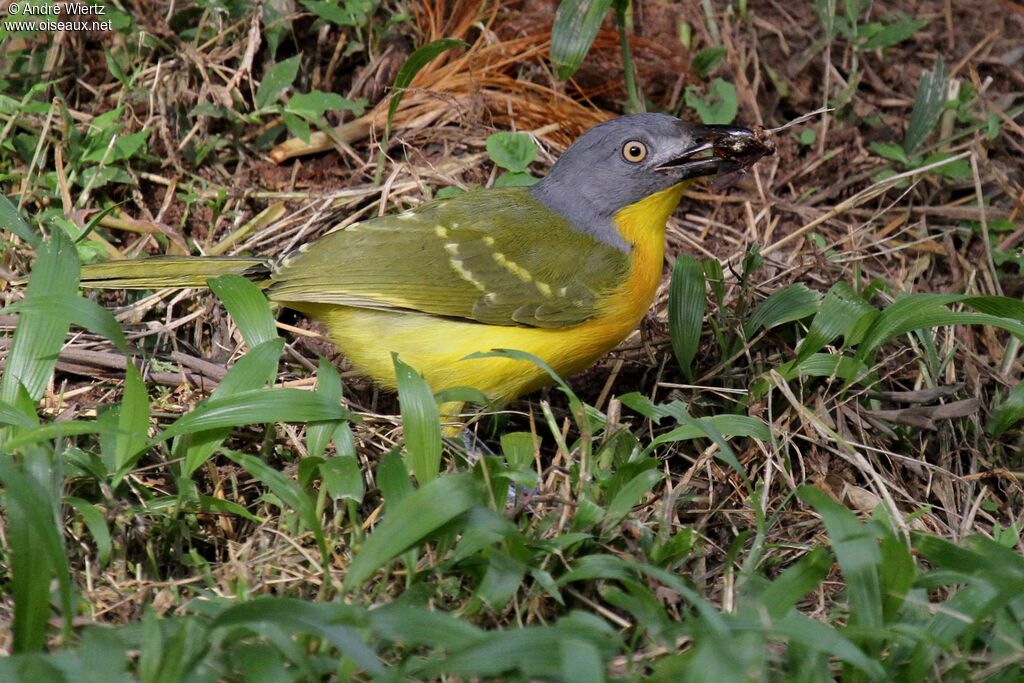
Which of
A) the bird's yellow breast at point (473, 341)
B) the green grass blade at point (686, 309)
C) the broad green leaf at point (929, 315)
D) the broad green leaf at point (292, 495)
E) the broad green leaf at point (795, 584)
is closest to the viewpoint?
the broad green leaf at point (795, 584)

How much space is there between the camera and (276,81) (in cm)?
531

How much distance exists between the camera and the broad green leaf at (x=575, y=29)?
4477 millimetres

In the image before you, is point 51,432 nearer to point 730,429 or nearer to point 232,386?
point 232,386

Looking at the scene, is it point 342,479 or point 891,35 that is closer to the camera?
point 342,479

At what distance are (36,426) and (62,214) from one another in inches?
79.4

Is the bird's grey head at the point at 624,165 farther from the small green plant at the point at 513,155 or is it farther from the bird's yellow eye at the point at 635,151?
the small green plant at the point at 513,155

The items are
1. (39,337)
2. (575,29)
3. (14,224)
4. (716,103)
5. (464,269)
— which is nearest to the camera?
(39,337)

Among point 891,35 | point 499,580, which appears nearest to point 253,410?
point 499,580

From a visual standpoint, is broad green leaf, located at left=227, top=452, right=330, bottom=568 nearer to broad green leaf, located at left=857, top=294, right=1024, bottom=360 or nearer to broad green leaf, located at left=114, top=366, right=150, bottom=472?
broad green leaf, located at left=114, top=366, right=150, bottom=472

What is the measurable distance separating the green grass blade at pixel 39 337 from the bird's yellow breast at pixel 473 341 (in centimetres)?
99

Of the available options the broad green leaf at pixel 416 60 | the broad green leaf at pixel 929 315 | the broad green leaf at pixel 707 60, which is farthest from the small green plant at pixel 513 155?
the broad green leaf at pixel 929 315

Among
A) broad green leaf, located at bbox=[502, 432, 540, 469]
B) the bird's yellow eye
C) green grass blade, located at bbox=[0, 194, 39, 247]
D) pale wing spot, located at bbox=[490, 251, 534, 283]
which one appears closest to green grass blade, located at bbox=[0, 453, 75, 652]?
green grass blade, located at bbox=[0, 194, 39, 247]

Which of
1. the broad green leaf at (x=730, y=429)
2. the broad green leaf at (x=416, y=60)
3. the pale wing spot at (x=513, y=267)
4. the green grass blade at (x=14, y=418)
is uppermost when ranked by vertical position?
the broad green leaf at (x=416, y=60)

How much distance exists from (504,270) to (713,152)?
91cm
